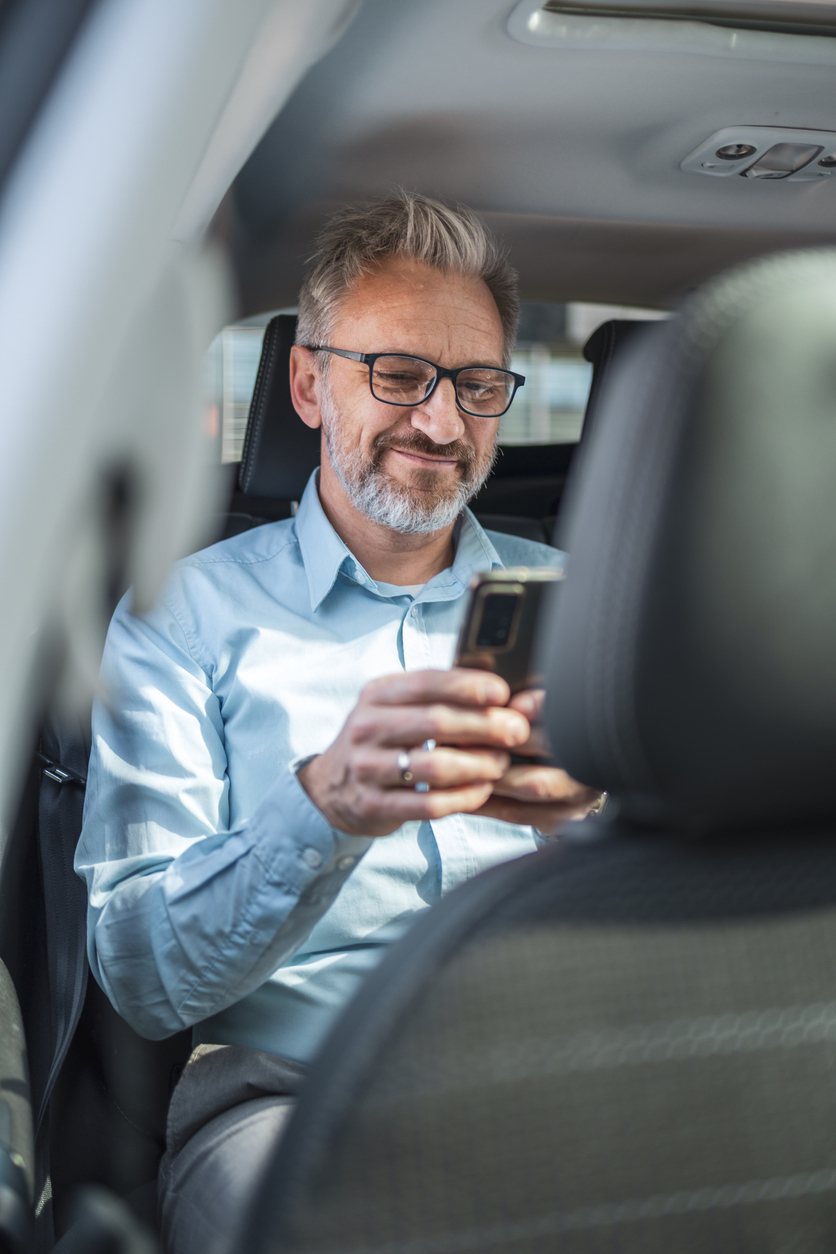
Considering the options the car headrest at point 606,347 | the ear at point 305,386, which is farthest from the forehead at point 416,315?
the car headrest at point 606,347

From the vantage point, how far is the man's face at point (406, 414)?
1642 mm

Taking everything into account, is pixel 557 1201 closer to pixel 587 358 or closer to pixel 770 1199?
pixel 770 1199

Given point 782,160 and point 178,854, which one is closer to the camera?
point 178,854

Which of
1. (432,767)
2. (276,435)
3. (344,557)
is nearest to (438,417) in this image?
(344,557)

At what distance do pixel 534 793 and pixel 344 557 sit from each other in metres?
0.66

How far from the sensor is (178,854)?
4.19 ft

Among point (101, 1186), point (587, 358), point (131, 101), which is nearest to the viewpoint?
point (131, 101)

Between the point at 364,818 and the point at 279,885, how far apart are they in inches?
6.1

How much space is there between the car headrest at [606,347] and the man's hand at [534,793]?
1245 millimetres

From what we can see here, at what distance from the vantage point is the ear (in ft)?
5.92

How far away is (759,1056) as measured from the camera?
2.19ft

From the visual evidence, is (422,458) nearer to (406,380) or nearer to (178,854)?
(406,380)

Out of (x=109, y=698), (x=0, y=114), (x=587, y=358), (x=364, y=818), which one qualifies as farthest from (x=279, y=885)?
(x=587, y=358)

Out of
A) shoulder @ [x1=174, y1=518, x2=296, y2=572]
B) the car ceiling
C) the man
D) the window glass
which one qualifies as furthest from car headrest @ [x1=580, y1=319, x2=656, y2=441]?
shoulder @ [x1=174, y1=518, x2=296, y2=572]
